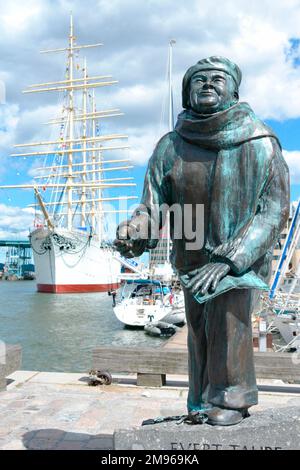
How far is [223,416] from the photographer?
2939 mm

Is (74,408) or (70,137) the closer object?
(74,408)

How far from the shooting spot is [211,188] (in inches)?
124

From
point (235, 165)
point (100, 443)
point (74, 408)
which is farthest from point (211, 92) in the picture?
point (74, 408)

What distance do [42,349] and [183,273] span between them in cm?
1709

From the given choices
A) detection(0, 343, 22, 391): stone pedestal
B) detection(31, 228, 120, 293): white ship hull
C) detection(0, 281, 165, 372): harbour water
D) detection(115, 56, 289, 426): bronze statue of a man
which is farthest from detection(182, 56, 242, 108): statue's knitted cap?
detection(31, 228, 120, 293): white ship hull

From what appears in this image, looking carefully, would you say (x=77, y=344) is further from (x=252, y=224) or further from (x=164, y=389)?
(x=252, y=224)

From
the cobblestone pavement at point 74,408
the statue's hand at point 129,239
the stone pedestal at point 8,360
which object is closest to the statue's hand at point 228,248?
the statue's hand at point 129,239

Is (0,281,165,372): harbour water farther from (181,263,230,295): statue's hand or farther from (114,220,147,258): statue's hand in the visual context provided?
(181,263,230,295): statue's hand

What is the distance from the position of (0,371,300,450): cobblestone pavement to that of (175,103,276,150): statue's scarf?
9.41 feet

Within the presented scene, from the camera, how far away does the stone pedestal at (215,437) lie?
2.82 metres

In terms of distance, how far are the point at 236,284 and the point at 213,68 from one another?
134cm

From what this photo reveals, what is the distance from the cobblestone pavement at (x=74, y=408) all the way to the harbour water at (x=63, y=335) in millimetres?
8669

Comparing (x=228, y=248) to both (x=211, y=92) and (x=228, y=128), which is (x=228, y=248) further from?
(x=211, y=92)

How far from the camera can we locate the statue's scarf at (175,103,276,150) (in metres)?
3.06
